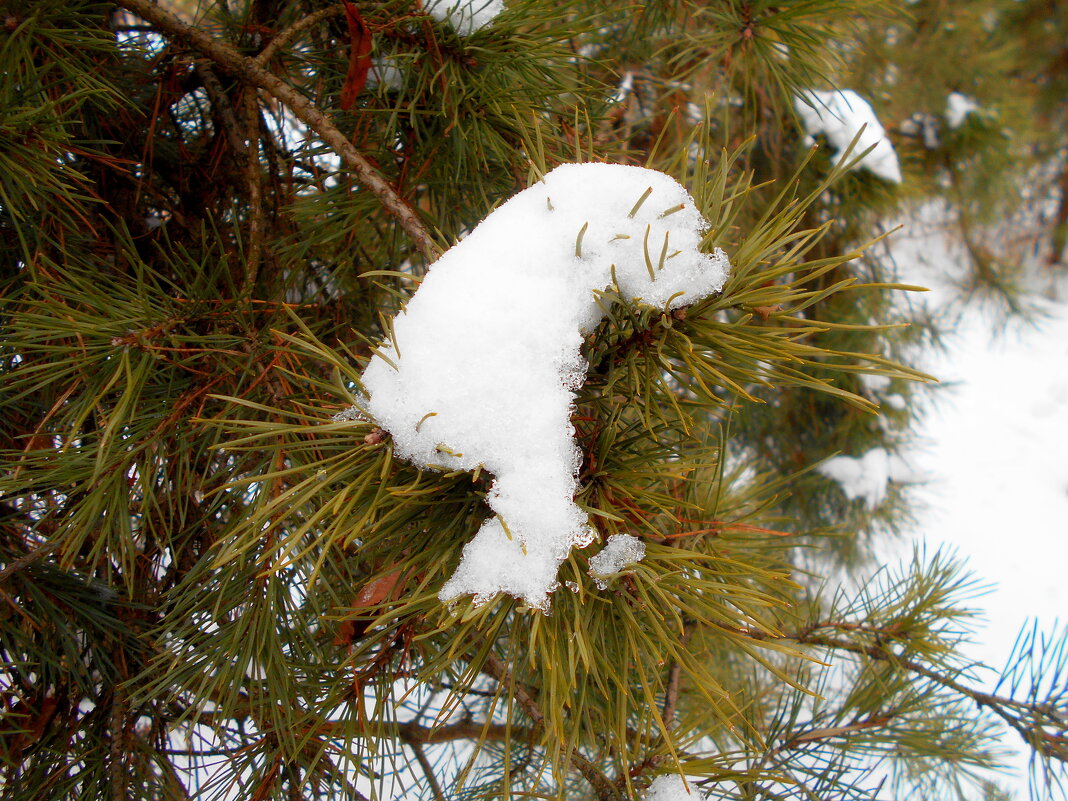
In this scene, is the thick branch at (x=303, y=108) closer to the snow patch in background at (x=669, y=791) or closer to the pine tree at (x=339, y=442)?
the pine tree at (x=339, y=442)

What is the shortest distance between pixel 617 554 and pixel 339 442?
0.14 m

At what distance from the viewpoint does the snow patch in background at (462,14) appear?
45 centimetres

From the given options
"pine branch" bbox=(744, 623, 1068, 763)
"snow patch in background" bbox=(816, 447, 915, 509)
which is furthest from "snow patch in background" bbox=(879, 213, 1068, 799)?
"pine branch" bbox=(744, 623, 1068, 763)

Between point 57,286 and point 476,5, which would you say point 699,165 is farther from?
point 57,286

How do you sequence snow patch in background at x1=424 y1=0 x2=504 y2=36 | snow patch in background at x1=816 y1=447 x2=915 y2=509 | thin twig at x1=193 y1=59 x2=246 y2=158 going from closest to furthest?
snow patch in background at x1=424 y1=0 x2=504 y2=36 < thin twig at x1=193 y1=59 x2=246 y2=158 < snow patch in background at x1=816 y1=447 x2=915 y2=509

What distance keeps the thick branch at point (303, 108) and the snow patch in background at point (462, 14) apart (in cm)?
10

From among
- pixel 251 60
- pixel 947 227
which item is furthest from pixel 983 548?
pixel 251 60

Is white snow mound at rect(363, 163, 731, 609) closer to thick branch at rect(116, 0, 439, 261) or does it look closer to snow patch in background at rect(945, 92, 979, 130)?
thick branch at rect(116, 0, 439, 261)

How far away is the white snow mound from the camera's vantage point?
0.98ft

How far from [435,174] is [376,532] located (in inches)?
12.3

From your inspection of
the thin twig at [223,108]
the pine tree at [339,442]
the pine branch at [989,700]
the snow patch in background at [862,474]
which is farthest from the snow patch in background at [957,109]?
the thin twig at [223,108]

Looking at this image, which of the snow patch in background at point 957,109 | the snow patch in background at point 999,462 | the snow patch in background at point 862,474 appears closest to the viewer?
the snow patch in background at point 862,474

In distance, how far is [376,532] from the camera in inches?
13.5

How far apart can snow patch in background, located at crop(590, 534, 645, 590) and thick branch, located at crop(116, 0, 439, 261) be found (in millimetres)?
174
